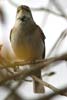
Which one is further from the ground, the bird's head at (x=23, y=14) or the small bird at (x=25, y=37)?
the bird's head at (x=23, y=14)

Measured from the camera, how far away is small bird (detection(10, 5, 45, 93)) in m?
2.31

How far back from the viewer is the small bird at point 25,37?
91.0 inches

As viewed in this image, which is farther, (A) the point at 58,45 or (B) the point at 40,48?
(B) the point at 40,48

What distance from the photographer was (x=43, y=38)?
2.53 metres

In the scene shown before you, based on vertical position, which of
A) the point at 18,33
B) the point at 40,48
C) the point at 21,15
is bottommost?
the point at 40,48

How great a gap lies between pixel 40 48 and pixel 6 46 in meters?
1.40

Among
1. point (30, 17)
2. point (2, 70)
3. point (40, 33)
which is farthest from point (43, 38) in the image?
point (2, 70)

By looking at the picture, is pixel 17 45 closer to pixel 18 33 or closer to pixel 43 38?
pixel 18 33

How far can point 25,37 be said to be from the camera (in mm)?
2312

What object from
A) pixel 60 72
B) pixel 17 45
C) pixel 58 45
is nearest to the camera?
pixel 58 45

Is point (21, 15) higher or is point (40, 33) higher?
point (21, 15)

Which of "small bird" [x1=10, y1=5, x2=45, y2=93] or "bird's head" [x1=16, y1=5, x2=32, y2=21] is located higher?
"bird's head" [x1=16, y1=5, x2=32, y2=21]

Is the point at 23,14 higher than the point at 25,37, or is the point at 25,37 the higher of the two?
the point at 23,14

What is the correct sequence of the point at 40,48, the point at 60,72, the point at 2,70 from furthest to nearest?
the point at 40,48, the point at 60,72, the point at 2,70
